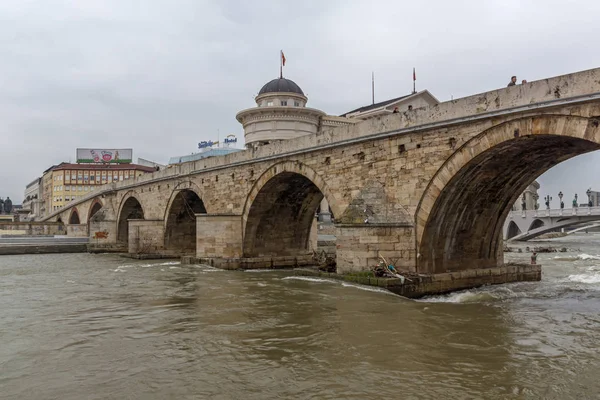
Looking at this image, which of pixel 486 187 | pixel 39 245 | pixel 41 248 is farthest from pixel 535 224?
pixel 39 245

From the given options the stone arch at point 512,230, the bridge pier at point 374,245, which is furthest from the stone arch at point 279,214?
the stone arch at point 512,230

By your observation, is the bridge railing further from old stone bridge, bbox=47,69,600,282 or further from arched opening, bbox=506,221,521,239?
old stone bridge, bbox=47,69,600,282

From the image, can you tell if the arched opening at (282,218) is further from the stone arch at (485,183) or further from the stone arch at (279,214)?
the stone arch at (485,183)

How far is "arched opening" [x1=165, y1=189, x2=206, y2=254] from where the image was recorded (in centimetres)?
2258

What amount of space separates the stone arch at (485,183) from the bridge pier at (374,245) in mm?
275

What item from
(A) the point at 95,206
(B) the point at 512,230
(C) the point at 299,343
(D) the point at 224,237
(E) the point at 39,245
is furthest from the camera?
(B) the point at 512,230

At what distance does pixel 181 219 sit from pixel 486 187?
621 inches

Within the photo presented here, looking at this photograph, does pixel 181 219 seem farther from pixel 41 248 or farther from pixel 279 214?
pixel 41 248

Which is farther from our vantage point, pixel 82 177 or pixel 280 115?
pixel 82 177

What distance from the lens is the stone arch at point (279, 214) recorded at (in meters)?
16.4

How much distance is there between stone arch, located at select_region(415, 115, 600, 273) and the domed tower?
77.7 feet

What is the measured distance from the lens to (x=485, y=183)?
11109 millimetres

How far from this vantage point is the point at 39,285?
1322 cm

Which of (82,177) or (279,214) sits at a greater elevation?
(82,177)
